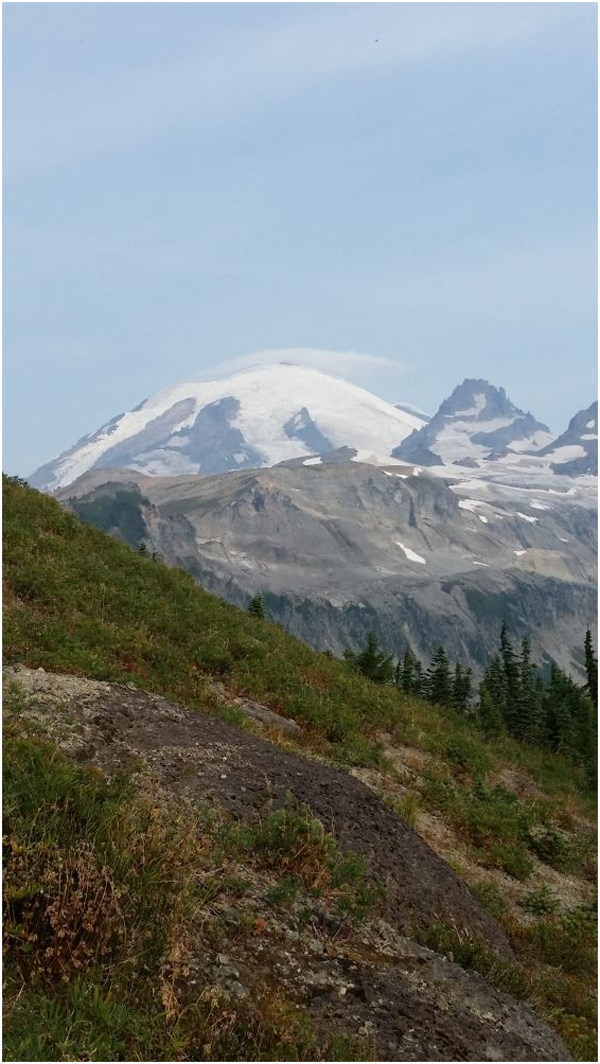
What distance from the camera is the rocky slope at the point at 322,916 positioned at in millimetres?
9016

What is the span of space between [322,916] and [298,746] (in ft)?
32.6

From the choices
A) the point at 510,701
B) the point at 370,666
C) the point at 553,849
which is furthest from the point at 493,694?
the point at 553,849

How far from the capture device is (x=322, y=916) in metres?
10.8

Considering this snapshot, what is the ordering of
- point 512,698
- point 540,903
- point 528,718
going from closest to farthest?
point 540,903 → point 528,718 → point 512,698

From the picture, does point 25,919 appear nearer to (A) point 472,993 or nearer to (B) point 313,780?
(A) point 472,993

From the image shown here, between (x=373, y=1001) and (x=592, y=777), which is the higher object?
(x=373, y=1001)

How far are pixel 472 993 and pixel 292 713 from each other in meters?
12.6

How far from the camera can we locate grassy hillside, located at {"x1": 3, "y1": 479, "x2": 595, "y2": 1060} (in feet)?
30.6

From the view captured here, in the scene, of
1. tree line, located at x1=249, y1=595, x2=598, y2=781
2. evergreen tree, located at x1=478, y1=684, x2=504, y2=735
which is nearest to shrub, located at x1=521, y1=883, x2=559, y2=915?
tree line, located at x1=249, y1=595, x2=598, y2=781

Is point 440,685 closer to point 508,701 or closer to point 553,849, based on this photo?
point 508,701

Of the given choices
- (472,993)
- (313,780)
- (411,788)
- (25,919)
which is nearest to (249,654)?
(411,788)

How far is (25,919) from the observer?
8094 mm

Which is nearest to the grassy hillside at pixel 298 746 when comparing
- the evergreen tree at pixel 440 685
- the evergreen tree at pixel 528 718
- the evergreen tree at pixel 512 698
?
the evergreen tree at pixel 528 718

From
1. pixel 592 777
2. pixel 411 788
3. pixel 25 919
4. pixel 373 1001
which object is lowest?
pixel 592 777
